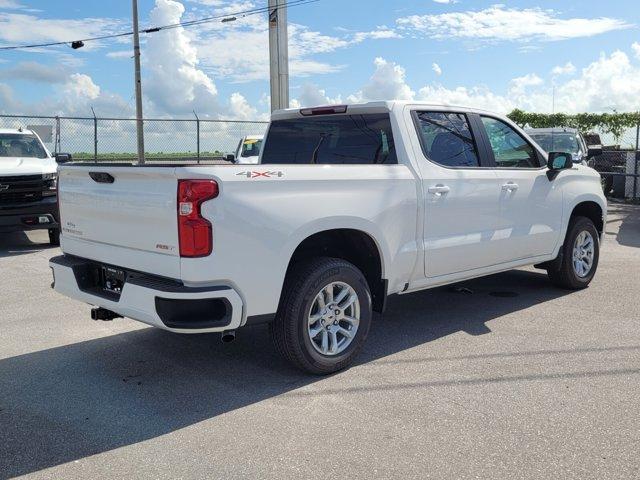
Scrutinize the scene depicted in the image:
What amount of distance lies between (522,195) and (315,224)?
257 centimetres

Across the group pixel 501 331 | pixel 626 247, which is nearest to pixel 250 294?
pixel 501 331

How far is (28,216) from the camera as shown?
10.1 meters

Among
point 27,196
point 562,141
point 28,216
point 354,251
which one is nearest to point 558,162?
point 354,251

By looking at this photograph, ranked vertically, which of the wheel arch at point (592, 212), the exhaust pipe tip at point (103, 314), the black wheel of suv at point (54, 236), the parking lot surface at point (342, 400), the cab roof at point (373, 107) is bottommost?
the parking lot surface at point (342, 400)

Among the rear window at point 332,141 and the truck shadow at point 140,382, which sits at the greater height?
the rear window at point 332,141

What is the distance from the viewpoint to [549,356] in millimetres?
4855

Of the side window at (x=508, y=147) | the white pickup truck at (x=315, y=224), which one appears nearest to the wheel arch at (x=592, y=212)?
the white pickup truck at (x=315, y=224)

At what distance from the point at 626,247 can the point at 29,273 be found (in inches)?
344

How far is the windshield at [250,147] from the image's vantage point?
60.6 feet

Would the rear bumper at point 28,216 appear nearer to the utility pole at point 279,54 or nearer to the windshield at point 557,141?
the utility pole at point 279,54

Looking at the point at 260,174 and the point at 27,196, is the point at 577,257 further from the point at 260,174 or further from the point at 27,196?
the point at 27,196

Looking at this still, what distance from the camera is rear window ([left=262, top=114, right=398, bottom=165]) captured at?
5.12m

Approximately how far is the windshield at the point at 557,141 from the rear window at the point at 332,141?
1120 cm

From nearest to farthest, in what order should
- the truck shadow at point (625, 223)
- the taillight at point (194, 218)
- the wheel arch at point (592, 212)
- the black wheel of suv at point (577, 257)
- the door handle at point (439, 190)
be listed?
the taillight at point (194, 218)
the door handle at point (439, 190)
the black wheel of suv at point (577, 257)
the wheel arch at point (592, 212)
the truck shadow at point (625, 223)
